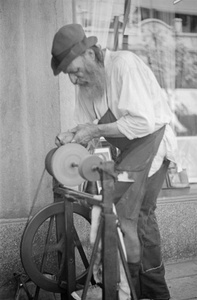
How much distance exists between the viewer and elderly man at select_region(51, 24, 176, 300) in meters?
3.05

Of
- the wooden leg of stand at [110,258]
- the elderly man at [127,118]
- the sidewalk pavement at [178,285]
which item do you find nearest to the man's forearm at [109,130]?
the elderly man at [127,118]

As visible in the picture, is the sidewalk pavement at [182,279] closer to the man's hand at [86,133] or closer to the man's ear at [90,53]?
the man's hand at [86,133]

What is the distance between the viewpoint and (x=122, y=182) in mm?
3199

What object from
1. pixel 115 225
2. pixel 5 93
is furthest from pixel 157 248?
pixel 5 93

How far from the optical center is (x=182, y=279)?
4.22 metres

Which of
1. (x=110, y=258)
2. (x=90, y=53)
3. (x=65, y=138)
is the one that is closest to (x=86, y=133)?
(x=65, y=138)

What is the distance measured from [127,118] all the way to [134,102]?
0.38ft

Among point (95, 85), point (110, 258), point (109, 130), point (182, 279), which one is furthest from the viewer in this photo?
point (182, 279)

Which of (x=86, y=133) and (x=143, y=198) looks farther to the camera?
(x=143, y=198)

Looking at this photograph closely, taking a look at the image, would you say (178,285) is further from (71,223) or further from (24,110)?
(24,110)

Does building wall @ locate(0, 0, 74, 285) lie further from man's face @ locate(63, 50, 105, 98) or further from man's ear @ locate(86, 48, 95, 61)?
man's ear @ locate(86, 48, 95, 61)

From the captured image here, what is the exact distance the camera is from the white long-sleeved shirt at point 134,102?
9.93 feet

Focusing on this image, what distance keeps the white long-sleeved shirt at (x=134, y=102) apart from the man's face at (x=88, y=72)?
0.20 feet

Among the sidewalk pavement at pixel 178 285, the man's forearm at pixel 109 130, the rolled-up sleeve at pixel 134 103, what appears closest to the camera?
the rolled-up sleeve at pixel 134 103
